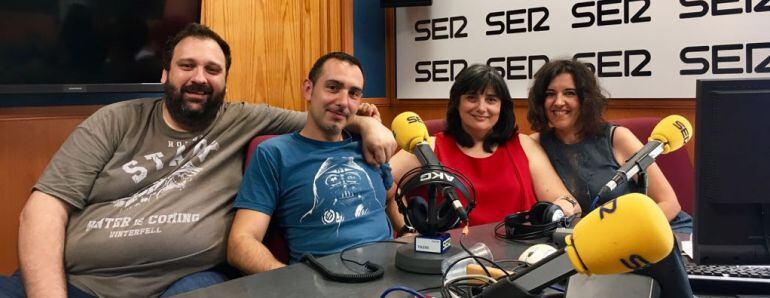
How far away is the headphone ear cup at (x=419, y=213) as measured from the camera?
4.26 feet

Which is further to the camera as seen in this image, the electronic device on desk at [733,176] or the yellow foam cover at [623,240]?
the electronic device on desk at [733,176]

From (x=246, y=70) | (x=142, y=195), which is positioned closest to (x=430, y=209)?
(x=142, y=195)

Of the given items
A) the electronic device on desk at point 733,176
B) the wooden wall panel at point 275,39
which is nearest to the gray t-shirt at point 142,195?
the wooden wall panel at point 275,39

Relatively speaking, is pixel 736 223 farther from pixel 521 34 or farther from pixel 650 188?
pixel 521 34

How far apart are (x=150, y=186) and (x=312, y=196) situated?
0.56 metres

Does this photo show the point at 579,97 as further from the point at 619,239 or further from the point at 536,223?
the point at 619,239

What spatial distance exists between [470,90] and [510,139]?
0.28 metres

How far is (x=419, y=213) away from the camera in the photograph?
1.31 m

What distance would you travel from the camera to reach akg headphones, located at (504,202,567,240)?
161 cm

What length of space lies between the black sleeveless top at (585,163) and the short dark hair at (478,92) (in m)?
0.22

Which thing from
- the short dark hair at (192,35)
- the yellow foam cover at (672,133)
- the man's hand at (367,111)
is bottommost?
the yellow foam cover at (672,133)

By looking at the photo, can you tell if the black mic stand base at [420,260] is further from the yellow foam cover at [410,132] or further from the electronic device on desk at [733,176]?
the electronic device on desk at [733,176]

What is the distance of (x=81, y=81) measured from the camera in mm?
2484

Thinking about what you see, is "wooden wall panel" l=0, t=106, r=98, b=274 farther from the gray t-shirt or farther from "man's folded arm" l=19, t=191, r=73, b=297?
"man's folded arm" l=19, t=191, r=73, b=297
